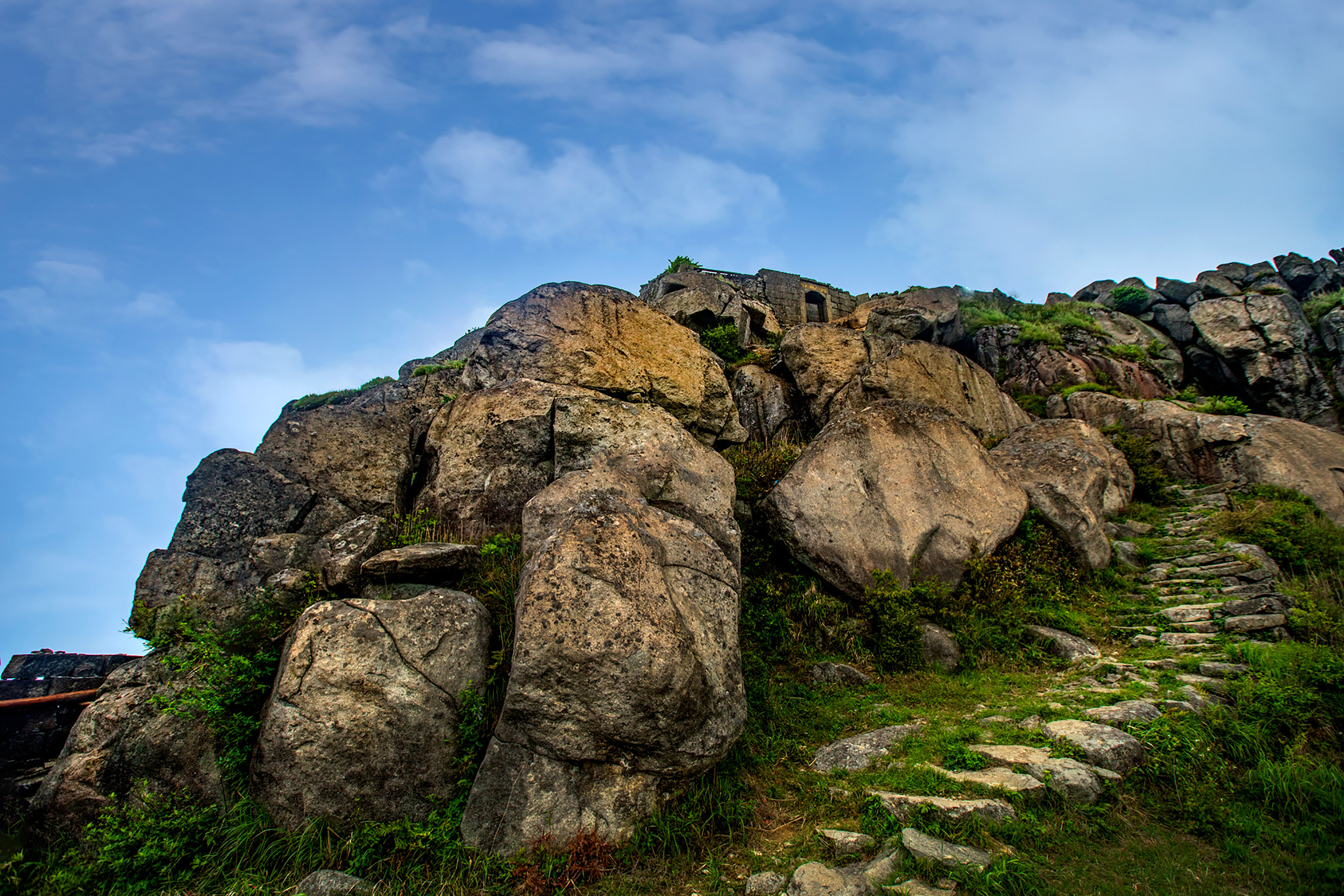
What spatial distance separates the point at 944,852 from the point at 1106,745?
2.40 meters

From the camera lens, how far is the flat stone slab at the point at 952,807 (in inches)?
218

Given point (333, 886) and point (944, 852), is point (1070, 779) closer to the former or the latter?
point (944, 852)

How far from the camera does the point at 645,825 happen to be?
6.33 metres

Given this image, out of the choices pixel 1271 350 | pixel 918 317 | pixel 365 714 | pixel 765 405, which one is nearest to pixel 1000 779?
pixel 365 714

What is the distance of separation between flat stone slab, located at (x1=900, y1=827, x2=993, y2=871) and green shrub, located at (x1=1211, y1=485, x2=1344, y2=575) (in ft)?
30.8

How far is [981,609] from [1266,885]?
209 inches

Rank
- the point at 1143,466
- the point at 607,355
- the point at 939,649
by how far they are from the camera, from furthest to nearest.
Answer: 1. the point at 1143,466
2. the point at 607,355
3. the point at 939,649

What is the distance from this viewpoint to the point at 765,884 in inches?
217

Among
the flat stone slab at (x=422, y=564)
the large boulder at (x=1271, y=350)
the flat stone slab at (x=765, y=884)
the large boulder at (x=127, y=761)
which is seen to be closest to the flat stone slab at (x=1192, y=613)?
the flat stone slab at (x=765, y=884)

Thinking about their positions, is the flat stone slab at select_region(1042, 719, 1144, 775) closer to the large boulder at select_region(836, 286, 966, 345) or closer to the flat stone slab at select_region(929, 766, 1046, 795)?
the flat stone slab at select_region(929, 766, 1046, 795)

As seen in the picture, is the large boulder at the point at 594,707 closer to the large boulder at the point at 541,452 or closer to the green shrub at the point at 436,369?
the large boulder at the point at 541,452

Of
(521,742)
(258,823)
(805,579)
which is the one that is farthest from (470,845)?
(805,579)

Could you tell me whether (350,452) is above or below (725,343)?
below

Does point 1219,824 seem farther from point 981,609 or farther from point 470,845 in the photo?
point 470,845
